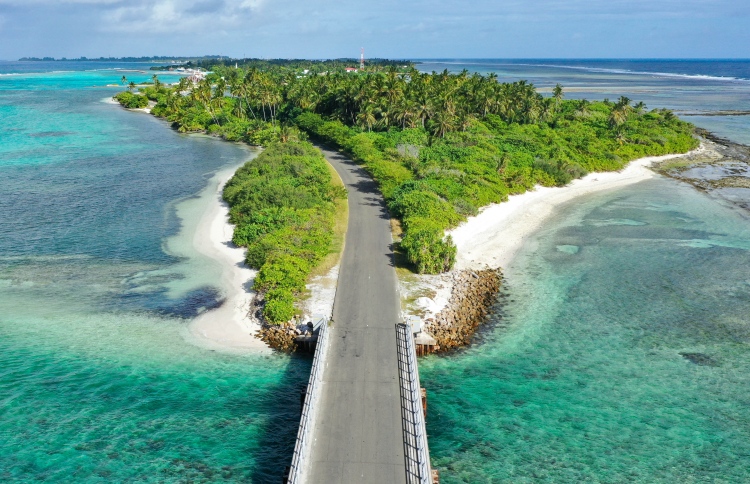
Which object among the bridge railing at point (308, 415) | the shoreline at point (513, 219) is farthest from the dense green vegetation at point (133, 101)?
the bridge railing at point (308, 415)

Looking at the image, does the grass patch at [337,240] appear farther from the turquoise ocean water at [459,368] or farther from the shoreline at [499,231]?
the turquoise ocean water at [459,368]

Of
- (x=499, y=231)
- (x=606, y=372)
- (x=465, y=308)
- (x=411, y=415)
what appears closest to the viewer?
(x=411, y=415)

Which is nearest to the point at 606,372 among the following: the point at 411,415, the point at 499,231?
the point at 411,415

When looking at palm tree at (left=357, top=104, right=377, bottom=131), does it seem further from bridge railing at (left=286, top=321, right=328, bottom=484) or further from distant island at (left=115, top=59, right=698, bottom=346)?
bridge railing at (left=286, top=321, right=328, bottom=484)

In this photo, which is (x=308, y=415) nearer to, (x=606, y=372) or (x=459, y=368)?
(x=459, y=368)

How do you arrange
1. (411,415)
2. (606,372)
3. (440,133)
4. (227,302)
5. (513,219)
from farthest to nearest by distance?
(440,133) < (513,219) < (227,302) < (606,372) < (411,415)

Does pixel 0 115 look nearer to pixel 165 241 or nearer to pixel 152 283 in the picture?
pixel 165 241

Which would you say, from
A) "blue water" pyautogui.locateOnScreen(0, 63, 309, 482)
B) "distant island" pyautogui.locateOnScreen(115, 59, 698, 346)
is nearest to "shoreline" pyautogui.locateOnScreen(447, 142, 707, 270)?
"distant island" pyautogui.locateOnScreen(115, 59, 698, 346)
